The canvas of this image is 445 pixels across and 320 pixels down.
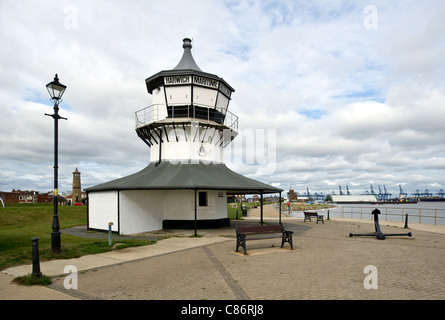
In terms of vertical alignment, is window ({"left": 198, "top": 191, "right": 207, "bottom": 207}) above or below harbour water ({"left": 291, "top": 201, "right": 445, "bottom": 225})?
above

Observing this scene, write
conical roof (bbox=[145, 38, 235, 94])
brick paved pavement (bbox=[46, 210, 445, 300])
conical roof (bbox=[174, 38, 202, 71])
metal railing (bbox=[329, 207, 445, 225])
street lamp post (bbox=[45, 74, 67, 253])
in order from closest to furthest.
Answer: brick paved pavement (bbox=[46, 210, 445, 300]) < street lamp post (bbox=[45, 74, 67, 253]) < conical roof (bbox=[145, 38, 235, 94]) < conical roof (bbox=[174, 38, 202, 71]) < metal railing (bbox=[329, 207, 445, 225])

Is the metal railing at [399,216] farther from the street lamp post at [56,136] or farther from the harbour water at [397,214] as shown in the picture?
the street lamp post at [56,136]

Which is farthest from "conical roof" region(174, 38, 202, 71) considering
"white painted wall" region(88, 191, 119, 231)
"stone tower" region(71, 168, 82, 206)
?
"stone tower" region(71, 168, 82, 206)

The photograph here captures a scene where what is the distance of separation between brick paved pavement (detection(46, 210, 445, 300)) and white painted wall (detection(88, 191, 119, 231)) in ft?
23.6

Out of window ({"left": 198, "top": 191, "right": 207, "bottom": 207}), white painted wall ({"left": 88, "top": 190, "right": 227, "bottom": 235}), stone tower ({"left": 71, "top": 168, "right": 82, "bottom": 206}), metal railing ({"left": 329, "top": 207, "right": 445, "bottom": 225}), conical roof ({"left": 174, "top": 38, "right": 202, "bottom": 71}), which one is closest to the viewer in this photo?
white painted wall ({"left": 88, "top": 190, "right": 227, "bottom": 235})

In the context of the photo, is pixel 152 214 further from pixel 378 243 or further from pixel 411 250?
pixel 411 250

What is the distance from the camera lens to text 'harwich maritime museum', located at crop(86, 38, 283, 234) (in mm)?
16844

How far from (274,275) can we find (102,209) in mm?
12798

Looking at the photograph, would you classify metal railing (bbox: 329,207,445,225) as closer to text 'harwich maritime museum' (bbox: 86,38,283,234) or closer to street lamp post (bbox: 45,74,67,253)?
text 'harwich maritime museum' (bbox: 86,38,283,234)

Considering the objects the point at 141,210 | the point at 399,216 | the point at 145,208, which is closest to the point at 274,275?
the point at 141,210

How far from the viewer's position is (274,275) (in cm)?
732
